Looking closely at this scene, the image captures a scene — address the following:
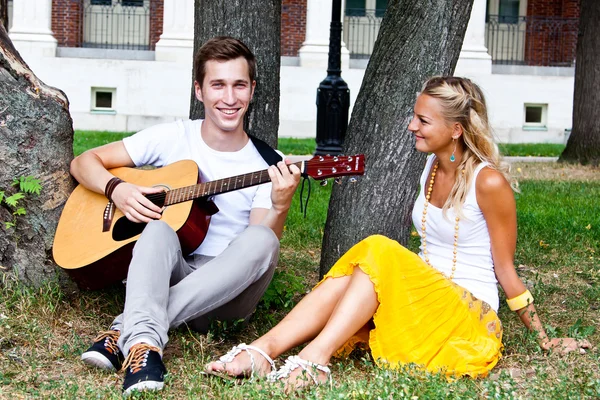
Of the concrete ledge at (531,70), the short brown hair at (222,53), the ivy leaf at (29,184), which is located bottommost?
A: the ivy leaf at (29,184)

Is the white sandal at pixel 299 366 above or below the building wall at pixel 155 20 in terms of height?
below

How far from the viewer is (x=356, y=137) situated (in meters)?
4.86

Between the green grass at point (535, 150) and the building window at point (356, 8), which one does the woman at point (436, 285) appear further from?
the building window at point (356, 8)

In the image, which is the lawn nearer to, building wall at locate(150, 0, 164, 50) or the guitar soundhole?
the guitar soundhole

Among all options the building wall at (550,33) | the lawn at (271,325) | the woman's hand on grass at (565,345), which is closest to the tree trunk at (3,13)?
the lawn at (271,325)

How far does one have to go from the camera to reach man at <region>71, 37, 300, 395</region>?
3.65 m

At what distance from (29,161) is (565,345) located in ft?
8.90

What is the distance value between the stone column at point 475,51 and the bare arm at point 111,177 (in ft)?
48.8

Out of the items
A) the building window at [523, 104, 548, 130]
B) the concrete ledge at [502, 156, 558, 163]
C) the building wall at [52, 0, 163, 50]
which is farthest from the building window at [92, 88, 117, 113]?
the building window at [523, 104, 548, 130]

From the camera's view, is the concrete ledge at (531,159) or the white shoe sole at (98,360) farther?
the concrete ledge at (531,159)

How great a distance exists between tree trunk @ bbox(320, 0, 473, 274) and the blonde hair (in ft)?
2.65

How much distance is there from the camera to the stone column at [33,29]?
1784 centimetres

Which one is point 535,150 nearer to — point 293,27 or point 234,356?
point 293,27

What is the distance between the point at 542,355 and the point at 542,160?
10.0 metres
